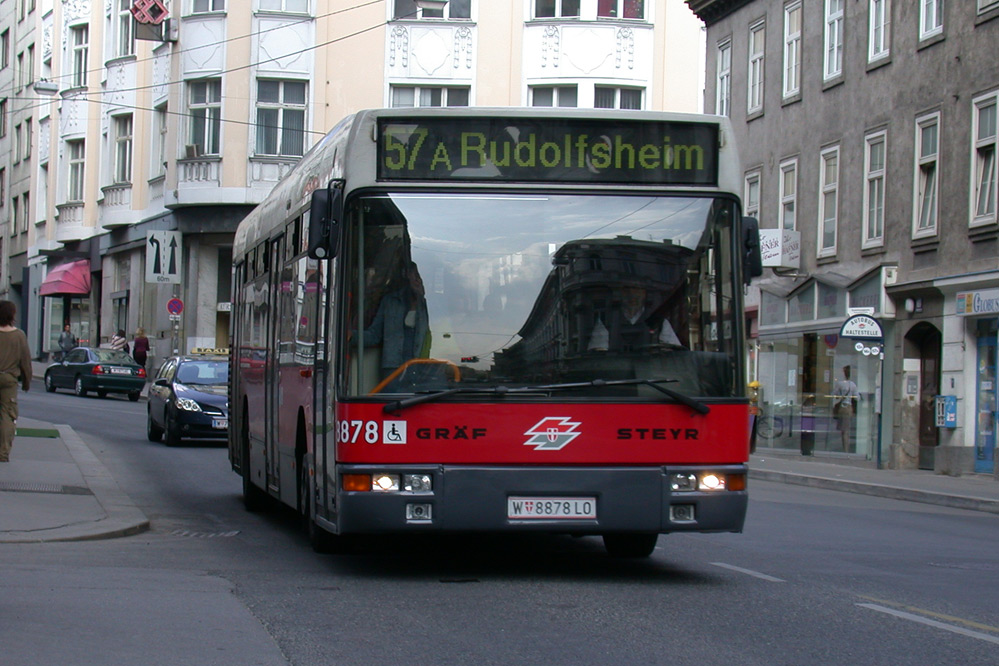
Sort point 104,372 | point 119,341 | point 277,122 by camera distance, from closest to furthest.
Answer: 1. point 104,372
2. point 277,122
3. point 119,341

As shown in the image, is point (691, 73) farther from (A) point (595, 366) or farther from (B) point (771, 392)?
(A) point (595, 366)

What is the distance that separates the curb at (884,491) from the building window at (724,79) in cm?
1425

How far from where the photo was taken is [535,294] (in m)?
9.37

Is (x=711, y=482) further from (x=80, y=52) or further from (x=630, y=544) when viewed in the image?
(x=80, y=52)

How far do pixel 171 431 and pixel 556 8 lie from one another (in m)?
23.2

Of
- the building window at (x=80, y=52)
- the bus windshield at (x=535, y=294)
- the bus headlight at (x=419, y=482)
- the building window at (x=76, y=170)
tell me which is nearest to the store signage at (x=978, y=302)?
the bus windshield at (x=535, y=294)

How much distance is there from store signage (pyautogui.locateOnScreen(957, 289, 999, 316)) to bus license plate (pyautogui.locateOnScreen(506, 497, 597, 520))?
17583mm

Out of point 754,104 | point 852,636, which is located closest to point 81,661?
point 852,636

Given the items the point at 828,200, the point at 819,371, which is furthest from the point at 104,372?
the point at 828,200

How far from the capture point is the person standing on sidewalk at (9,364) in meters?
16.5

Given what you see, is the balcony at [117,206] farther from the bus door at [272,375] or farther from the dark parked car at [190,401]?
the bus door at [272,375]

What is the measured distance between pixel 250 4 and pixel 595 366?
36651 millimetres

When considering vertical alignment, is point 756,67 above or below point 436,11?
below

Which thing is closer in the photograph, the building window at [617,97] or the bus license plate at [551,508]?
the bus license plate at [551,508]
